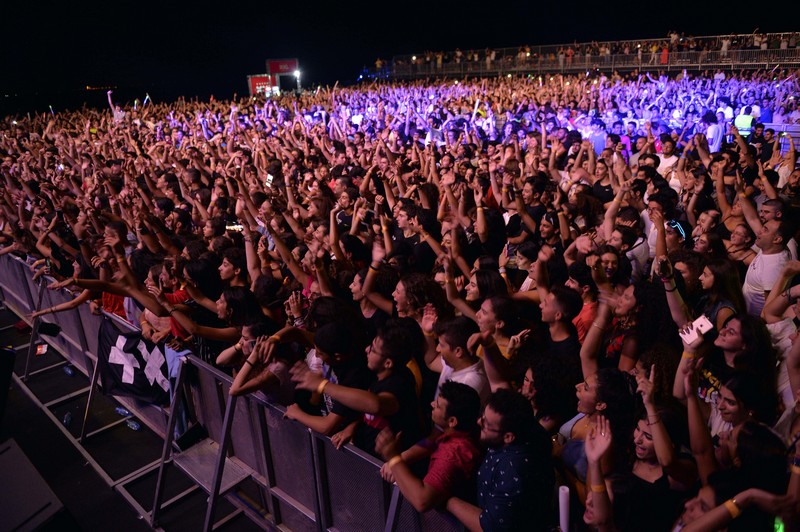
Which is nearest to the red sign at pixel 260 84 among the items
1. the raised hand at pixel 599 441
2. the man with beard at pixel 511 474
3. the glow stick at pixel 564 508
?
the man with beard at pixel 511 474

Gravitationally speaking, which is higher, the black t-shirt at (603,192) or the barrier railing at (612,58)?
the barrier railing at (612,58)

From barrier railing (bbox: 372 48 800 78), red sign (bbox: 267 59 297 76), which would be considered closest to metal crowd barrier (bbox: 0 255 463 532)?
barrier railing (bbox: 372 48 800 78)

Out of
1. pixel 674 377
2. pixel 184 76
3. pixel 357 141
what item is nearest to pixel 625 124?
pixel 357 141

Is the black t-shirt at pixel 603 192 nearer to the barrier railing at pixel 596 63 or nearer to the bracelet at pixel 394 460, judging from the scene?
the bracelet at pixel 394 460

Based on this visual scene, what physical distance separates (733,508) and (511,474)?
0.76 m

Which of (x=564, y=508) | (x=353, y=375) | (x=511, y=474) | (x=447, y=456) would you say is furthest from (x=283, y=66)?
(x=564, y=508)

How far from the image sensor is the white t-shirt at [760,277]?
3.74 metres

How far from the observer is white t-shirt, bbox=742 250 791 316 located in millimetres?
3742

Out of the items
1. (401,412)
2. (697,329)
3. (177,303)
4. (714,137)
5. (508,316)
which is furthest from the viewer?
(714,137)

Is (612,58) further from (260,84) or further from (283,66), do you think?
(283,66)

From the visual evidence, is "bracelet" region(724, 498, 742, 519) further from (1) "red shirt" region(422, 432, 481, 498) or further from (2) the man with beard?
(1) "red shirt" region(422, 432, 481, 498)

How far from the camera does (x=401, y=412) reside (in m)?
2.67

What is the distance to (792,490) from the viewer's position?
189 centimetres

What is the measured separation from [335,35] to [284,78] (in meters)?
10.1
